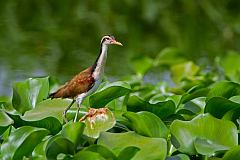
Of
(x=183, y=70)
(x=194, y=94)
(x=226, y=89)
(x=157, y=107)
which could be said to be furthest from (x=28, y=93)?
(x=183, y=70)

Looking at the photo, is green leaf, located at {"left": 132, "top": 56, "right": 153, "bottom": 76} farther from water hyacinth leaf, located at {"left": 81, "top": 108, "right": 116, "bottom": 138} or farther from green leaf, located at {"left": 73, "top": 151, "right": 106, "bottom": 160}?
green leaf, located at {"left": 73, "top": 151, "right": 106, "bottom": 160}

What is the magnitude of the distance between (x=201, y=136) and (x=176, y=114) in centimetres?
42

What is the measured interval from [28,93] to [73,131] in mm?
793

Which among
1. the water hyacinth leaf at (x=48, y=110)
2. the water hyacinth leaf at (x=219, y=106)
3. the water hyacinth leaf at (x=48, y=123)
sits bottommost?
the water hyacinth leaf at (x=48, y=123)

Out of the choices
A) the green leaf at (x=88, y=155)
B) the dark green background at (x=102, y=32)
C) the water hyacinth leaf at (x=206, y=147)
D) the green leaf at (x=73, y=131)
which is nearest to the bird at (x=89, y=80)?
the green leaf at (x=73, y=131)

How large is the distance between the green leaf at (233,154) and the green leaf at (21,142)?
65cm

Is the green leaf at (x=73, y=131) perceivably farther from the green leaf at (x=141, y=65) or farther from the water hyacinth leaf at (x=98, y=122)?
the green leaf at (x=141, y=65)

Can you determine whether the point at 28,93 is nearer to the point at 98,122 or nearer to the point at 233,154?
the point at 98,122

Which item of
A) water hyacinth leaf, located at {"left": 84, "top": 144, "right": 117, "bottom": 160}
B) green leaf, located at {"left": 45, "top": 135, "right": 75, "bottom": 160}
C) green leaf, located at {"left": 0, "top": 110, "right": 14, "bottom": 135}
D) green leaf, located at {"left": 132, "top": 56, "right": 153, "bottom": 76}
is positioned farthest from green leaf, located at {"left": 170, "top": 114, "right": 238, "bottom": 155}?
green leaf, located at {"left": 132, "top": 56, "right": 153, "bottom": 76}

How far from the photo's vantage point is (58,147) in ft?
8.55

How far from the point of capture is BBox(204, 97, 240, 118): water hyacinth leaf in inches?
116

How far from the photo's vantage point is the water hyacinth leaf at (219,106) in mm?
2951

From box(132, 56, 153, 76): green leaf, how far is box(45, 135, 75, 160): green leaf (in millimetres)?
3900

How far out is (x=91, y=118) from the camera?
2.79 metres
